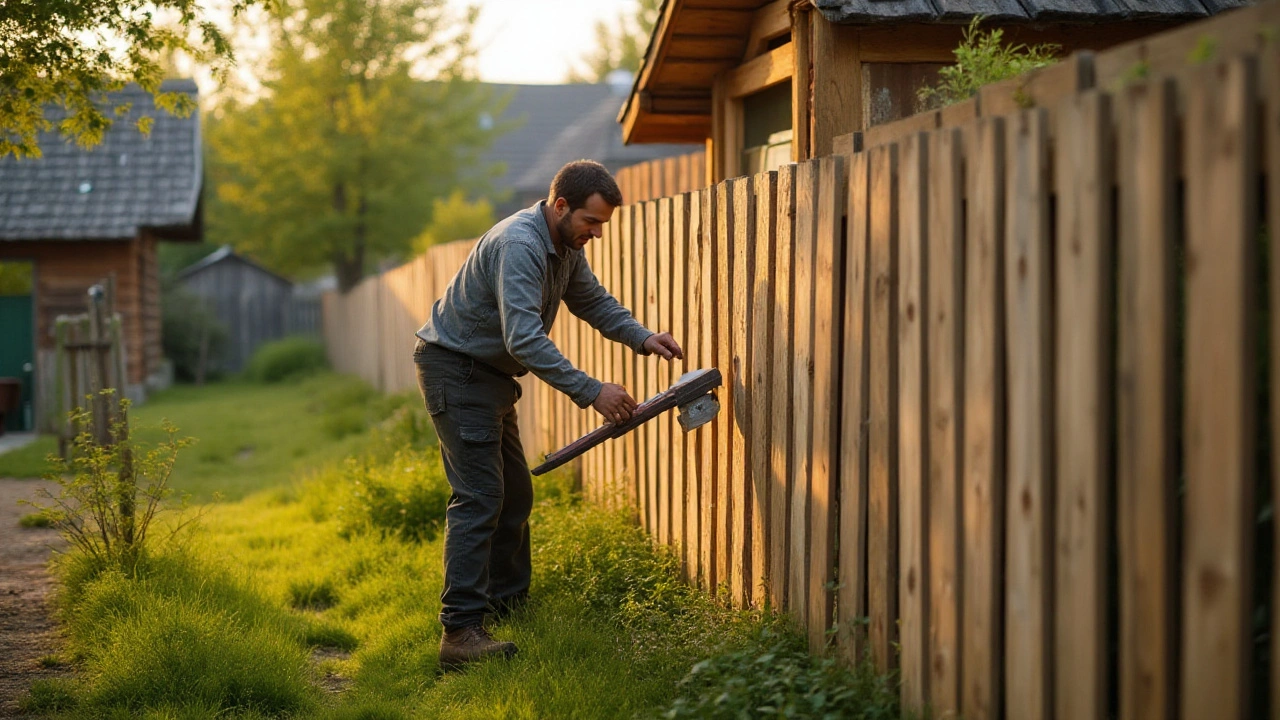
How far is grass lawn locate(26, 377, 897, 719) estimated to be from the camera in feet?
13.2

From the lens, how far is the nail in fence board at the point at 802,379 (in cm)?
401

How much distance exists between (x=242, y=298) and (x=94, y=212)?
12.1m

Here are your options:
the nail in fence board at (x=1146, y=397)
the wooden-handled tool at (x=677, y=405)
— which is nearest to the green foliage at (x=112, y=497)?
the wooden-handled tool at (x=677, y=405)

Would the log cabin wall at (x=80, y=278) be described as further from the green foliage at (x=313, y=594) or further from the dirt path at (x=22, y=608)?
the green foliage at (x=313, y=594)

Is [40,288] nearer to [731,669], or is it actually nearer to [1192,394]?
[731,669]

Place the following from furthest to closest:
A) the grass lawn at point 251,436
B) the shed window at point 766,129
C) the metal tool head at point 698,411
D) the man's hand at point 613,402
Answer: the grass lawn at point 251,436
the shed window at point 766,129
the metal tool head at point 698,411
the man's hand at point 613,402

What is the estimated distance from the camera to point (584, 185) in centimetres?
475

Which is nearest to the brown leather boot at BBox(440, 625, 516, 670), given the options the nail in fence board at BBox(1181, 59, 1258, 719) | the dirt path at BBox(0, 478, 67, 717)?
the dirt path at BBox(0, 478, 67, 717)

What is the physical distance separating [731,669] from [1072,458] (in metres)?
1.62

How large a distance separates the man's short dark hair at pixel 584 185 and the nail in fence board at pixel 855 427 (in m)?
1.24

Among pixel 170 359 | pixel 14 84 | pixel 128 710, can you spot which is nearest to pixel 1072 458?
pixel 128 710

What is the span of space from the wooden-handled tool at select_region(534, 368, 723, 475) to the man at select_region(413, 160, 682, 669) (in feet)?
0.19

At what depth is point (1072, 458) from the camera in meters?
2.71

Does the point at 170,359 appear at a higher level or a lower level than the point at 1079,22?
lower
